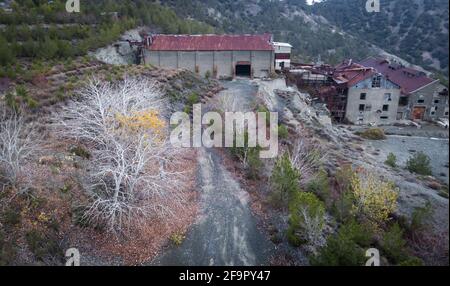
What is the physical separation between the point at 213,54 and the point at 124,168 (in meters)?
38.8

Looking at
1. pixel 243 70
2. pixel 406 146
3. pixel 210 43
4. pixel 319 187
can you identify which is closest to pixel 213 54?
pixel 210 43

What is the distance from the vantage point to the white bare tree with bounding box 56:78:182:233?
16484 mm

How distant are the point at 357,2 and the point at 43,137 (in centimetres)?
11304

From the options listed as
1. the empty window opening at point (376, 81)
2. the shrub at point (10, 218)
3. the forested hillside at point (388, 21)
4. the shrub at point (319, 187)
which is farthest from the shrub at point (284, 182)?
the forested hillside at point (388, 21)

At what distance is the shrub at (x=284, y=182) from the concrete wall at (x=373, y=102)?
37752mm

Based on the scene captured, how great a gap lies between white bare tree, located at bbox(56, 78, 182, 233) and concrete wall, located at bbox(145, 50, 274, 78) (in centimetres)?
2859

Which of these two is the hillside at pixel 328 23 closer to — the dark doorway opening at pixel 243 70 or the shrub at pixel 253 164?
the dark doorway opening at pixel 243 70

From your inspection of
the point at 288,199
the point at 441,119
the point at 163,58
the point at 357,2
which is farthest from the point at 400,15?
the point at 288,199

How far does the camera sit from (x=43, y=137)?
2156 cm

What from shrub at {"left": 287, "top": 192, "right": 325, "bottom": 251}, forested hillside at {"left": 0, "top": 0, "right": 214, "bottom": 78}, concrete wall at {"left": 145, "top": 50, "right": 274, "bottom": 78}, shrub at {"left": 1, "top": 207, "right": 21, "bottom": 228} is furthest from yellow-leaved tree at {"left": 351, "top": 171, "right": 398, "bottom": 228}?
concrete wall at {"left": 145, "top": 50, "right": 274, "bottom": 78}

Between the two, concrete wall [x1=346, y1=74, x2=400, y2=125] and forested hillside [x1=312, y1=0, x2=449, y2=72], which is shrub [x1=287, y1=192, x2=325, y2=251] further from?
forested hillside [x1=312, y1=0, x2=449, y2=72]

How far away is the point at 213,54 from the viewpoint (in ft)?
171

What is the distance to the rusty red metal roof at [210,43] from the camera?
5162 cm
